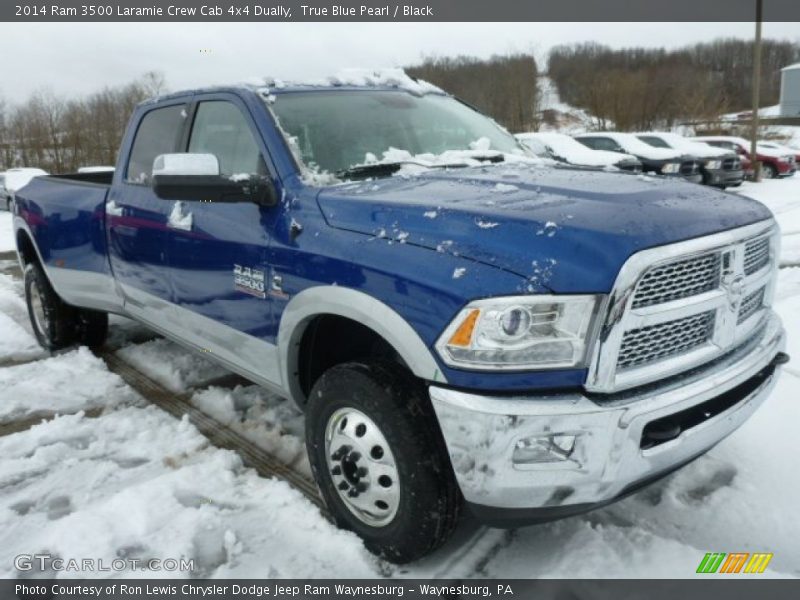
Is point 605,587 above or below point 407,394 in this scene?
below

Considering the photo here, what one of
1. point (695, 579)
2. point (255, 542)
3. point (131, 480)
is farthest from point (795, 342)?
point (131, 480)

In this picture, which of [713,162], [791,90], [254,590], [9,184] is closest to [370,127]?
[254,590]

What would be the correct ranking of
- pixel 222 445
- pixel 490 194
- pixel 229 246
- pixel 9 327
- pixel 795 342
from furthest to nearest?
pixel 9 327 < pixel 795 342 < pixel 222 445 < pixel 229 246 < pixel 490 194

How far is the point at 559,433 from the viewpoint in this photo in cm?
186

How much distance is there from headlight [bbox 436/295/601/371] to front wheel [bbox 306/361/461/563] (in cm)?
36

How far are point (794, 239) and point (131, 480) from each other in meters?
8.28

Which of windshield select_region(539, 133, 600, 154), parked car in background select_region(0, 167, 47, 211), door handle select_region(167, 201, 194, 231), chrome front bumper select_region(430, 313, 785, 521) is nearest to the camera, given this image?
chrome front bumper select_region(430, 313, 785, 521)

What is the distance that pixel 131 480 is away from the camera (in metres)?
3.03

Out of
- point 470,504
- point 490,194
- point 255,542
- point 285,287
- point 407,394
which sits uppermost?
point 490,194

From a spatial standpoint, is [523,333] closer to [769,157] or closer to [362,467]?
[362,467]

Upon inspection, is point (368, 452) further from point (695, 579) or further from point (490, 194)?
point (695, 579)

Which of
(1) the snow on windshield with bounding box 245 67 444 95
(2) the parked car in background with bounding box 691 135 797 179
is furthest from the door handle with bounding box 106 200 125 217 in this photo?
(2) the parked car in background with bounding box 691 135 797 179

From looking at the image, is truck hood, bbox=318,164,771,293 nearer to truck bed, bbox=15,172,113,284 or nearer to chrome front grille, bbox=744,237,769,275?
chrome front grille, bbox=744,237,769,275

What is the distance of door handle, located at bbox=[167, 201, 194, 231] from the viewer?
3.22 metres
